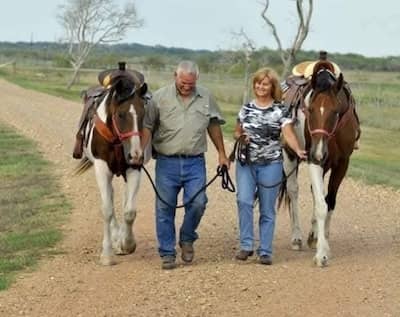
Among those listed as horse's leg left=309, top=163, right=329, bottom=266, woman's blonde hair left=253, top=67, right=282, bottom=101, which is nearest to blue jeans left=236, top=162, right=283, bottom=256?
horse's leg left=309, top=163, right=329, bottom=266

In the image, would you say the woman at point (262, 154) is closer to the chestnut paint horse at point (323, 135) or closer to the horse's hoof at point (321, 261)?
the chestnut paint horse at point (323, 135)

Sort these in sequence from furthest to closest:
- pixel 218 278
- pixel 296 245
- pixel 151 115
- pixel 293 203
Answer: pixel 293 203 < pixel 296 245 < pixel 151 115 < pixel 218 278

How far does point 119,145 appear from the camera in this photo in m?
8.77

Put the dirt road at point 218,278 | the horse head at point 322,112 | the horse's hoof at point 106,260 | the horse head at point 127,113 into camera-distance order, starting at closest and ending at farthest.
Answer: the dirt road at point 218,278
the horse head at point 127,113
the horse head at point 322,112
the horse's hoof at point 106,260

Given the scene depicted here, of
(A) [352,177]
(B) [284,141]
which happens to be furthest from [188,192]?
(A) [352,177]

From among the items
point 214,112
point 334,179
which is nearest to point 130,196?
point 214,112

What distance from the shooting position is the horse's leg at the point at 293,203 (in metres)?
9.86

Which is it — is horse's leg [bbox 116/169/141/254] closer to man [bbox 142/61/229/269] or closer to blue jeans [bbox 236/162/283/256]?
man [bbox 142/61/229/269]

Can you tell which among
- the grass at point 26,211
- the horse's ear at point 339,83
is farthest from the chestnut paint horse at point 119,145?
the horse's ear at point 339,83

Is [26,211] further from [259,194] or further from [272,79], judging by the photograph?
[272,79]

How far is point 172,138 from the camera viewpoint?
8594 mm

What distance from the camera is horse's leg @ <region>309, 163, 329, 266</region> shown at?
8805mm

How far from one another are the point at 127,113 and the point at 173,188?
895mm

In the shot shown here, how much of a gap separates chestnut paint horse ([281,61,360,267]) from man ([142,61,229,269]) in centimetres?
87
